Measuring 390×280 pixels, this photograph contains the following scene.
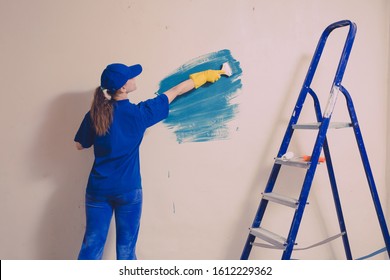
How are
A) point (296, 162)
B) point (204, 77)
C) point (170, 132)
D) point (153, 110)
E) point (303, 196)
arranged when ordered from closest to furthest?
1. point (303, 196)
2. point (296, 162)
3. point (153, 110)
4. point (204, 77)
5. point (170, 132)

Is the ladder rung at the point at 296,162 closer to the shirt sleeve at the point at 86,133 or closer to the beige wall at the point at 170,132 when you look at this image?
the beige wall at the point at 170,132

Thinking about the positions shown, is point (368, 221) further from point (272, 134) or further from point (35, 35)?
point (35, 35)

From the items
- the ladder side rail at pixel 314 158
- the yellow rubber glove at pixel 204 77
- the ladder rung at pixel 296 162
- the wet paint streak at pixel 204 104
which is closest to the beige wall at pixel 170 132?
the wet paint streak at pixel 204 104

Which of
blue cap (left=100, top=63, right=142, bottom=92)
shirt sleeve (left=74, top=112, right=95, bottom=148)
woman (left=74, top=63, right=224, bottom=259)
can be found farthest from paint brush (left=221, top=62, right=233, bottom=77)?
shirt sleeve (left=74, top=112, right=95, bottom=148)

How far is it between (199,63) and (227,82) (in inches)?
7.9

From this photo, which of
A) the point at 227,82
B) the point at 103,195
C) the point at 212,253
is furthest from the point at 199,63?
the point at 212,253

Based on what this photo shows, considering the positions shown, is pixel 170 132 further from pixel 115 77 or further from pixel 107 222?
pixel 107 222

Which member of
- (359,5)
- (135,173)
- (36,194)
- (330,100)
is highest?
(359,5)

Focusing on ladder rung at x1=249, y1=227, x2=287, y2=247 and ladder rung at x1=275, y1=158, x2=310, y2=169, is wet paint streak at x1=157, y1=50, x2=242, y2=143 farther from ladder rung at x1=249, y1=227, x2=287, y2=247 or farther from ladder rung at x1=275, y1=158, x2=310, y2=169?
ladder rung at x1=249, y1=227, x2=287, y2=247

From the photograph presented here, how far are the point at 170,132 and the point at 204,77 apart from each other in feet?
1.27

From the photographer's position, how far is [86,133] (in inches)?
77.9

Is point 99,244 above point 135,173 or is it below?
below

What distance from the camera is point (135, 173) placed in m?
1.93

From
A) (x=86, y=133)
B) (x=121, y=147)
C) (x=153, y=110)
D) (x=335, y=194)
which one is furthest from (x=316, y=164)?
(x=86, y=133)
